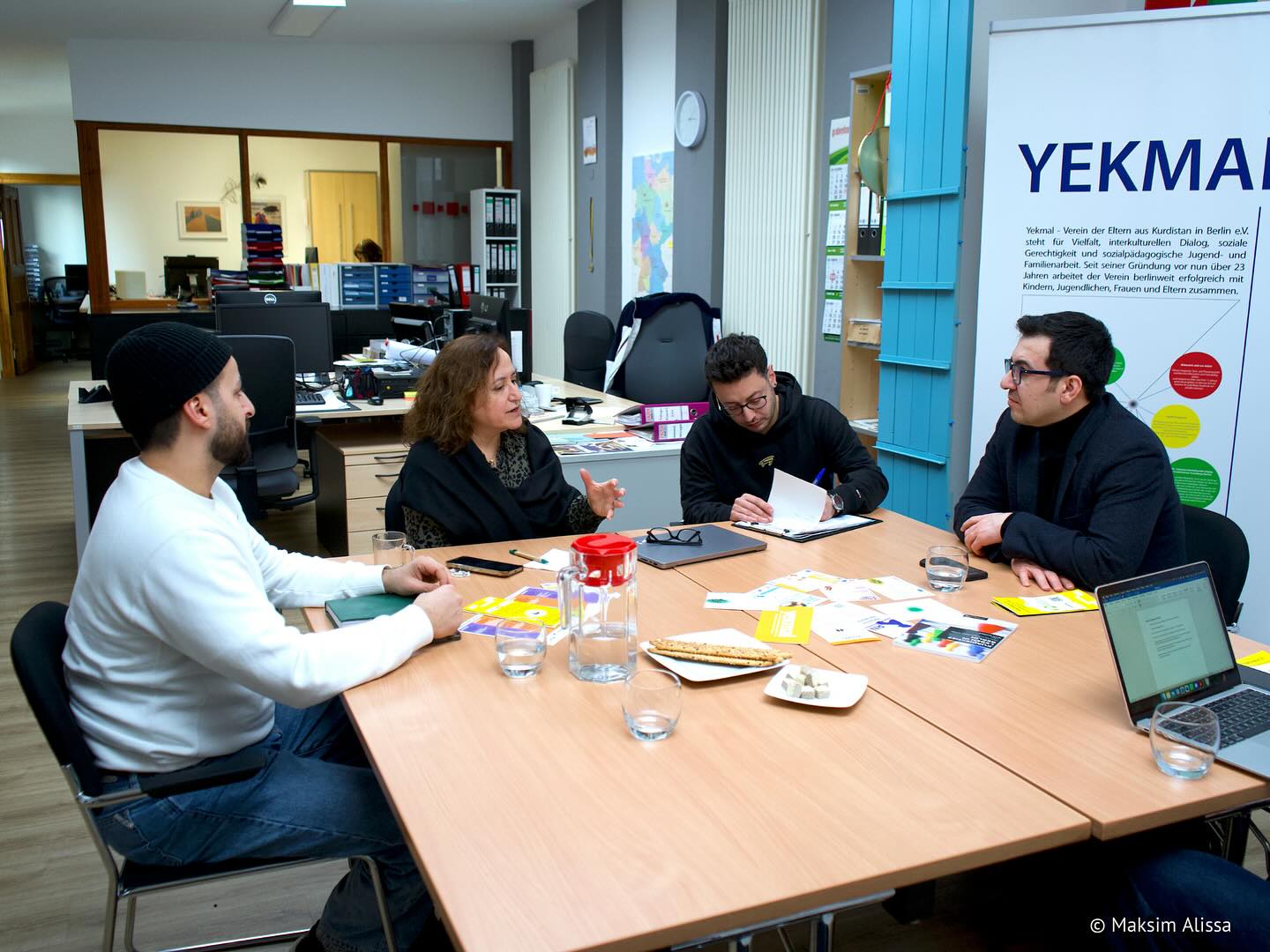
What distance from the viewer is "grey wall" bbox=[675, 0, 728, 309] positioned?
643cm

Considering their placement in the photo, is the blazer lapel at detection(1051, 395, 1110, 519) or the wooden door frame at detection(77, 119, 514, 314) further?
the wooden door frame at detection(77, 119, 514, 314)

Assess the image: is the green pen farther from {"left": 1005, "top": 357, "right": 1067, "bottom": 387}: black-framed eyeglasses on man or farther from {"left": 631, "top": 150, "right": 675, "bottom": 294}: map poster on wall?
{"left": 631, "top": 150, "right": 675, "bottom": 294}: map poster on wall

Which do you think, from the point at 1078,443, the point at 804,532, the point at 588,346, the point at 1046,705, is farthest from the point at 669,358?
the point at 1046,705

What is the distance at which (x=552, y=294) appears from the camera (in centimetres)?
931

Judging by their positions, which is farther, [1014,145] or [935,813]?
[1014,145]

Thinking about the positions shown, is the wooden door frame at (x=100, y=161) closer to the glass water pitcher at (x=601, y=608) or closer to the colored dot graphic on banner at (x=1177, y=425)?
the colored dot graphic on banner at (x=1177, y=425)

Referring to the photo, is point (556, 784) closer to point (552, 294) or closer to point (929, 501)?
point (929, 501)

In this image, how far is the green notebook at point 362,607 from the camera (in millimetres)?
2084

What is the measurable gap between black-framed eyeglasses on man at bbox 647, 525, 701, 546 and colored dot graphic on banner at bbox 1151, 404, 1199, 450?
192 cm

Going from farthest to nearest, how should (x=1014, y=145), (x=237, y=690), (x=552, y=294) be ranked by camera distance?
(x=552, y=294), (x=1014, y=145), (x=237, y=690)

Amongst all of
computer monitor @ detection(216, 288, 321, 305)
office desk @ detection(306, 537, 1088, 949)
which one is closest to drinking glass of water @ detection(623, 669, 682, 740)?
office desk @ detection(306, 537, 1088, 949)

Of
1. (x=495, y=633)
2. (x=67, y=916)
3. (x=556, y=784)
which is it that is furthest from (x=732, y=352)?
(x=67, y=916)

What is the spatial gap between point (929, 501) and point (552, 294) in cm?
555

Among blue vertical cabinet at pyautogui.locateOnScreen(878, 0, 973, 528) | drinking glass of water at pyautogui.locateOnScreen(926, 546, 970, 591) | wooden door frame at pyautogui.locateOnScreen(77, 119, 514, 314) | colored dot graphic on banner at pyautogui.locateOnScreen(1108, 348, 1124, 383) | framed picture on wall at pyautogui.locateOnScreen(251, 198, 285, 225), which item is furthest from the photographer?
framed picture on wall at pyautogui.locateOnScreen(251, 198, 285, 225)
